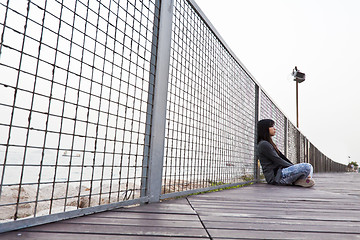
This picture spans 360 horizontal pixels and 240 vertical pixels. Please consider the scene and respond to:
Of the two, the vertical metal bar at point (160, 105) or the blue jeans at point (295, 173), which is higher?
the vertical metal bar at point (160, 105)

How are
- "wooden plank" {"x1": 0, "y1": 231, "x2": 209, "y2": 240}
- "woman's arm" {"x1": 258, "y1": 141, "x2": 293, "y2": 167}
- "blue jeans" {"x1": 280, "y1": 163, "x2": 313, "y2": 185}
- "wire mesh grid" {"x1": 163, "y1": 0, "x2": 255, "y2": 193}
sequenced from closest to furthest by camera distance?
"wooden plank" {"x1": 0, "y1": 231, "x2": 209, "y2": 240}, "wire mesh grid" {"x1": 163, "y1": 0, "x2": 255, "y2": 193}, "blue jeans" {"x1": 280, "y1": 163, "x2": 313, "y2": 185}, "woman's arm" {"x1": 258, "y1": 141, "x2": 293, "y2": 167}

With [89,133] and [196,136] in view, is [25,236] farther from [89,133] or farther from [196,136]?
[196,136]

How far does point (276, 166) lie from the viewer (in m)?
4.29

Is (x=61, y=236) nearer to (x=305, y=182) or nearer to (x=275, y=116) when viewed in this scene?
(x=305, y=182)

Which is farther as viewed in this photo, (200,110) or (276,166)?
(276,166)

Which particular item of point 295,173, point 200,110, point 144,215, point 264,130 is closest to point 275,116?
point 264,130

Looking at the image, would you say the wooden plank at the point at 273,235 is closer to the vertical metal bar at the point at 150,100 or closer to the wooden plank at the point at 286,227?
the wooden plank at the point at 286,227

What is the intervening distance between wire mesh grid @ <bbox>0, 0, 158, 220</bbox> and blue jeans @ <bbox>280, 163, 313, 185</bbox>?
3084mm

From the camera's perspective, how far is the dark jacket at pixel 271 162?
166 inches

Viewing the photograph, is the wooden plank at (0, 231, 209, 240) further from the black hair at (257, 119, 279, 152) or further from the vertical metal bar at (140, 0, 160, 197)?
the black hair at (257, 119, 279, 152)

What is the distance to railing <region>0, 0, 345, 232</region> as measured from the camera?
1.02 metres

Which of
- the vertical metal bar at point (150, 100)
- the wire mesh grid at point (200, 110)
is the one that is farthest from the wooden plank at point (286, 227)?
the wire mesh grid at point (200, 110)

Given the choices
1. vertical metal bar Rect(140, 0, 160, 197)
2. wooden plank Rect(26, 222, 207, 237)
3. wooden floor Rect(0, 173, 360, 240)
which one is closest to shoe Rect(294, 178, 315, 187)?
wooden floor Rect(0, 173, 360, 240)

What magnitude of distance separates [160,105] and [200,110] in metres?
0.72
